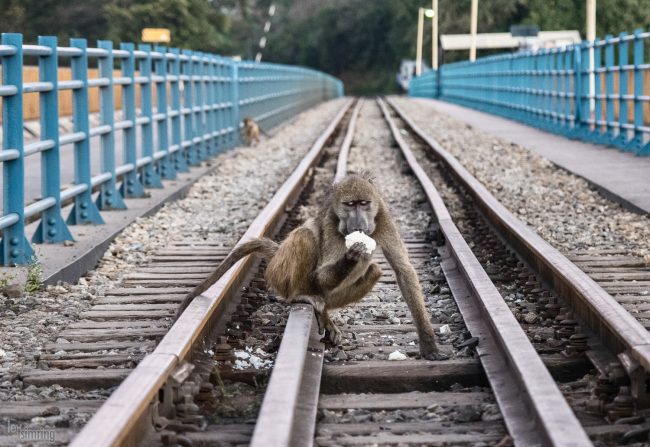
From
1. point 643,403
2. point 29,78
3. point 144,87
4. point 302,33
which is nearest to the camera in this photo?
point 643,403

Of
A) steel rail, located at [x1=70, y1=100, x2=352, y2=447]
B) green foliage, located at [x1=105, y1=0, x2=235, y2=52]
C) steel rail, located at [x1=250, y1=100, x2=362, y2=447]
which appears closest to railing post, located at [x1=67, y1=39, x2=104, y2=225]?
steel rail, located at [x1=70, y1=100, x2=352, y2=447]

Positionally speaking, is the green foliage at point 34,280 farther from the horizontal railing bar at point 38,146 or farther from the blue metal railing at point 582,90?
the blue metal railing at point 582,90

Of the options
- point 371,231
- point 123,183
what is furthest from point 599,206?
point 371,231

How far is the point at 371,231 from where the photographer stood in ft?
18.8

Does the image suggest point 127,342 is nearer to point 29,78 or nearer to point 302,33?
point 29,78

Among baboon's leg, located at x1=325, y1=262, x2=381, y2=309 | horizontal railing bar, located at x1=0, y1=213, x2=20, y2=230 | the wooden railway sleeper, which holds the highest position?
horizontal railing bar, located at x1=0, y1=213, x2=20, y2=230

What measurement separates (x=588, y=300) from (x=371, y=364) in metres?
1.42

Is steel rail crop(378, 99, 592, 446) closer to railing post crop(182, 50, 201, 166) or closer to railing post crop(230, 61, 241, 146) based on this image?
railing post crop(182, 50, 201, 166)

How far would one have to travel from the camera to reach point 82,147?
10.7 m

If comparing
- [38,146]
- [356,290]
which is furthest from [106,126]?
[356,290]

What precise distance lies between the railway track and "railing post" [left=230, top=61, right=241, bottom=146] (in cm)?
1484

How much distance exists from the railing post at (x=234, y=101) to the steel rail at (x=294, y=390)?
17.4 metres

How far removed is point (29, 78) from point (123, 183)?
48.7 ft

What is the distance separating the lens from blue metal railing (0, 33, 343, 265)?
28.1 ft
